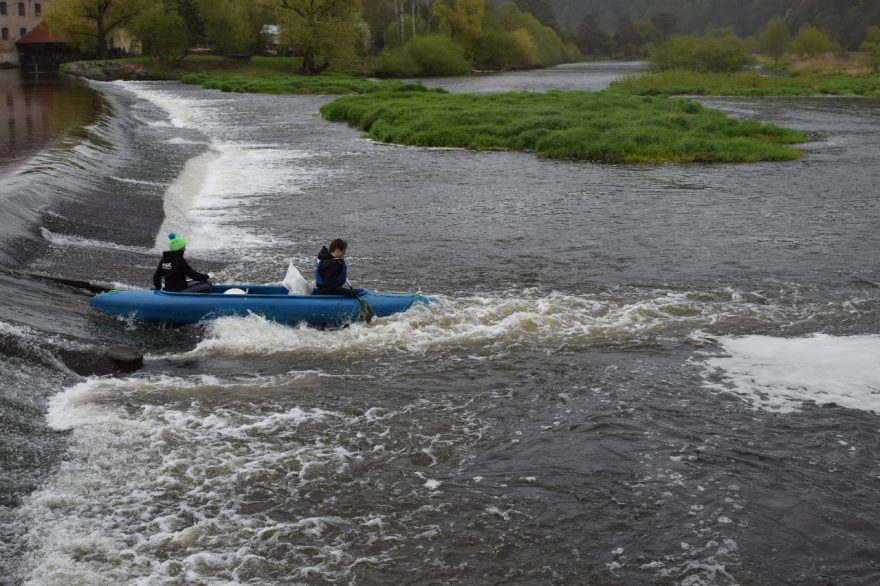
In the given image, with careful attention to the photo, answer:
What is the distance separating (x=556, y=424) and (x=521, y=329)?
11.1 ft

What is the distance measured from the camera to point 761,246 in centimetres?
1945

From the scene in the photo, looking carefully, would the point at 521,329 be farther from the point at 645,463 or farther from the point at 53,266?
the point at 53,266

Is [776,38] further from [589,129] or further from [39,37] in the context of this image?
[589,129]

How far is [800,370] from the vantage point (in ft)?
40.8

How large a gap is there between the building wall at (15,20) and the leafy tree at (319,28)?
30477 millimetres

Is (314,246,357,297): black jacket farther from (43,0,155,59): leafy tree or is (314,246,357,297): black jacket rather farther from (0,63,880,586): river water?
(43,0,155,59): leafy tree

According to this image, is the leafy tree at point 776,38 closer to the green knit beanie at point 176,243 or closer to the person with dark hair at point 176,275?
the person with dark hair at point 176,275

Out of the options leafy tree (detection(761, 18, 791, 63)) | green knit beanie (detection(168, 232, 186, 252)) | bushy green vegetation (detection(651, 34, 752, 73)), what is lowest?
green knit beanie (detection(168, 232, 186, 252))

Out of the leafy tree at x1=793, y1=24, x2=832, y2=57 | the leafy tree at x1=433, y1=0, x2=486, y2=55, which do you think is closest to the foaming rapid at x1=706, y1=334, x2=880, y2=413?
the leafy tree at x1=433, y1=0, x2=486, y2=55

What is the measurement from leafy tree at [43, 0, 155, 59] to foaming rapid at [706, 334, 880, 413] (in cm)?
8664

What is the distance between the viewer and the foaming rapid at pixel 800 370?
456 inches

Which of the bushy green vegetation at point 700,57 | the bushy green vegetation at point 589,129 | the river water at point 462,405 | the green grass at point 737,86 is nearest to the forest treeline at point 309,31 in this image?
the bushy green vegetation at point 700,57

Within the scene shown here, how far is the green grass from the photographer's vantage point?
64.4 meters

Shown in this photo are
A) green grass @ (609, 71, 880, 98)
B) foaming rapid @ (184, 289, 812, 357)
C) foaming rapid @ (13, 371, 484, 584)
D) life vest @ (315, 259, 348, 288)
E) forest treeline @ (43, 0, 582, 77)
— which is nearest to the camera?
foaming rapid @ (13, 371, 484, 584)
